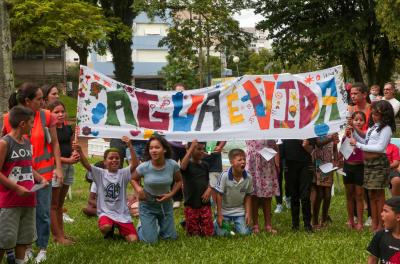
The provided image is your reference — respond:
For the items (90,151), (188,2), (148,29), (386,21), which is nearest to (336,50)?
(386,21)

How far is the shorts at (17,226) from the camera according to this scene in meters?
5.33

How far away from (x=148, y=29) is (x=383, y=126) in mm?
70756

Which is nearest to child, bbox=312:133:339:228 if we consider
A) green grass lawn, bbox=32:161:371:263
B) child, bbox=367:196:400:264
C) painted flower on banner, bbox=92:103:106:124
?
green grass lawn, bbox=32:161:371:263

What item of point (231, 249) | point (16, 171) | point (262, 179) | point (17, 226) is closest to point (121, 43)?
point (262, 179)

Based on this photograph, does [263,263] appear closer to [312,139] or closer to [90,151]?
[312,139]

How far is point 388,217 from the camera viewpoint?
4738 millimetres

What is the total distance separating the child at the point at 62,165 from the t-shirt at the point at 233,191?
185cm

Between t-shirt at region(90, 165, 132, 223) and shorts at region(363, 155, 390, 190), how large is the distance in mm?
2969

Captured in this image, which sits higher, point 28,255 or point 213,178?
point 213,178

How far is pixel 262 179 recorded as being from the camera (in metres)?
7.66

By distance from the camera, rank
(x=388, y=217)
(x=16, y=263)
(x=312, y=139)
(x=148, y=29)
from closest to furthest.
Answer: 1. (x=388, y=217)
2. (x=16, y=263)
3. (x=312, y=139)
4. (x=148, y=29)

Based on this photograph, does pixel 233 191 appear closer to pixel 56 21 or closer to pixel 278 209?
pixel 278 209

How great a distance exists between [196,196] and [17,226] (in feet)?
8.53

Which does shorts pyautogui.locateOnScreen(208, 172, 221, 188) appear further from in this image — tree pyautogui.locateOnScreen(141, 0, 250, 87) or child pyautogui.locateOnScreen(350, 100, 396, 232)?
tree pyautogui.locateOnScreen(141, 0, 250, 87)
